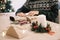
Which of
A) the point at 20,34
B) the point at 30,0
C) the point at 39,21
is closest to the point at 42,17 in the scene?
the point at 39,21

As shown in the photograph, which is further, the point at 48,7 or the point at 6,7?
the point at 6,7

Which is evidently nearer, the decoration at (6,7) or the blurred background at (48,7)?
the blurred background at (48,7)

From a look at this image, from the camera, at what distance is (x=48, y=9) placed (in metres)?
3.29

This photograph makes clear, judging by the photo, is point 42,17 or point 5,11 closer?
point 42,17

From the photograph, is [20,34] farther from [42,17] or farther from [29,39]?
[42,17]

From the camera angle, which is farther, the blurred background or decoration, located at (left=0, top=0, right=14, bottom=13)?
decoration, located at (left=0, top=0, right=14, bottom=13)

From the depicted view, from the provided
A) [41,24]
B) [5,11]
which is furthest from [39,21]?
[5,11]

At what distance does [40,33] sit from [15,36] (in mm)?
216

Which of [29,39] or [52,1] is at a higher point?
[52,1]

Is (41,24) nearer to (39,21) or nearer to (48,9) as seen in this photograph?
(39,21)

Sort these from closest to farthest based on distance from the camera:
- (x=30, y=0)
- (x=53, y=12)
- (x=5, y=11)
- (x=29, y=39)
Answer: (x=29, y=39)
(x=53, y=12)
(x=30, y=0)
(x=5, y=11)

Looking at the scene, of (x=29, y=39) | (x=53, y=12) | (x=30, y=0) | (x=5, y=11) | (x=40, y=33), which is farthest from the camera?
(x=5, y=11)

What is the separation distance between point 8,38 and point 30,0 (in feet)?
8.73

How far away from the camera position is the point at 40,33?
1.07 m
